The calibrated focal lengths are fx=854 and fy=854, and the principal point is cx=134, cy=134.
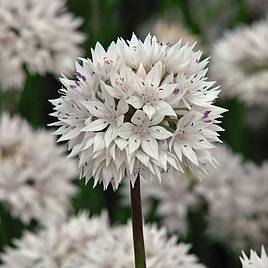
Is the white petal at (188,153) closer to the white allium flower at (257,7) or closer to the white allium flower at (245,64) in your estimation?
the white allium flower at (245,64)

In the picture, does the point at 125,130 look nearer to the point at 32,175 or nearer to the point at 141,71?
the point at 141,71

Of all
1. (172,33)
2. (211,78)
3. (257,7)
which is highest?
(257,7)

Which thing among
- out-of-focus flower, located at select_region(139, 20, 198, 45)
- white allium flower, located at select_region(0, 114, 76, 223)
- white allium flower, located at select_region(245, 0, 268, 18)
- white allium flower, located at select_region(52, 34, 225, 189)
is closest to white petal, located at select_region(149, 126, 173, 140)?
white allium flower, located at select_region(52, 34, 225, 189)

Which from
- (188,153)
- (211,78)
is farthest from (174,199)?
(188,153)

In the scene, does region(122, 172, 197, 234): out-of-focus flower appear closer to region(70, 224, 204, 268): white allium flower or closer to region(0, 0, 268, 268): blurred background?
region(0, 0, 268, 268): blurred background

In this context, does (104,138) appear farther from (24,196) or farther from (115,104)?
(24,196)

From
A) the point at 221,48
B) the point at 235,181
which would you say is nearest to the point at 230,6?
the point at 221,48

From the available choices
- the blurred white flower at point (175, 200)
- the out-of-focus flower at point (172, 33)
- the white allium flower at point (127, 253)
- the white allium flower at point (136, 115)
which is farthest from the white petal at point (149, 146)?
the out-of-focus flower at point (172, 33)
